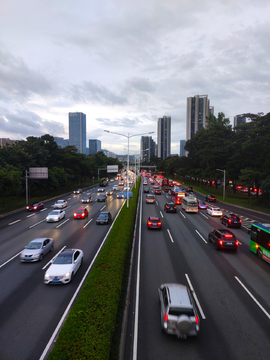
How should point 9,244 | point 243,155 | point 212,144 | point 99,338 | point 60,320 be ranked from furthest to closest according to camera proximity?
1. point 212,144
2. point 243,155
3. point 9,244
4. point 60,320
5. point 99,338

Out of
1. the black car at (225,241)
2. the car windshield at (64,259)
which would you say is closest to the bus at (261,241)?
the black car at (225,241)

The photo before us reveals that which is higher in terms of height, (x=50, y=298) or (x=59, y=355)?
(x=59, y=355)

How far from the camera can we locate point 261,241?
15.9m

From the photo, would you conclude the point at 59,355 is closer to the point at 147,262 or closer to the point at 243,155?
the point at 147,262

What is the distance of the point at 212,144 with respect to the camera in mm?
68062

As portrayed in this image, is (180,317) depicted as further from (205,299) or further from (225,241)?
(225,241)

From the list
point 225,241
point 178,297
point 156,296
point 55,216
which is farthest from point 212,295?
point 55,216

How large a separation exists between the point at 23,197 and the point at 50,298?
50317 millimetres

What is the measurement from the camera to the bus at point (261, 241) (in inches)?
596

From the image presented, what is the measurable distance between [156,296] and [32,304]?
6.14 meters

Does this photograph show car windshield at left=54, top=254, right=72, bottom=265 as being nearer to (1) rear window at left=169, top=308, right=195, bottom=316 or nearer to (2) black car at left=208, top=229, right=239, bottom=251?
(1) rear window at left=169, top=308, right=195, bottom=316

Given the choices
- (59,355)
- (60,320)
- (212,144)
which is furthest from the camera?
(212,144)

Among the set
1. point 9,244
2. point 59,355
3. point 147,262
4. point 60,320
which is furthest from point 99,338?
point 9,244

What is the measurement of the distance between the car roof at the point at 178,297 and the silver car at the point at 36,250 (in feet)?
34.6
